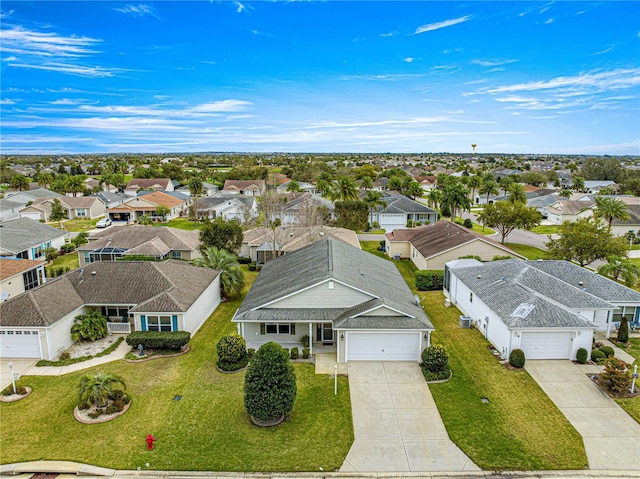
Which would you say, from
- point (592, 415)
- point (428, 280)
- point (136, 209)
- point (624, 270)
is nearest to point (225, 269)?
point (428, 280)

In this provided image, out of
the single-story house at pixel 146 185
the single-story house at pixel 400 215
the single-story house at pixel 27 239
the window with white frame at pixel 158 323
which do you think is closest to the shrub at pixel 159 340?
the window with white frame at pixel 158 323

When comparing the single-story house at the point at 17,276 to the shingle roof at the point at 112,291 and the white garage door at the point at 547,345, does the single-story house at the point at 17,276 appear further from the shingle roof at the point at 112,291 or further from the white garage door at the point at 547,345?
the white garage door at the point at 547,345

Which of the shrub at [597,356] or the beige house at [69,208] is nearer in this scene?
the shrub at [597,356]

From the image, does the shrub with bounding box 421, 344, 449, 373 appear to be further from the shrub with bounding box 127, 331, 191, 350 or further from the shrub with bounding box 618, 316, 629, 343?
the shrub with bounding box 127, 331, 191, 350

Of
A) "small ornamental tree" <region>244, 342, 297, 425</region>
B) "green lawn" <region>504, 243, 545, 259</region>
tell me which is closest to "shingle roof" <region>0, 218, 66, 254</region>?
"small ornamental tree" <region>244, 342, 297, 425</region>

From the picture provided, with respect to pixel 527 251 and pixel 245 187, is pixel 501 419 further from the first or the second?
pixel 245 187

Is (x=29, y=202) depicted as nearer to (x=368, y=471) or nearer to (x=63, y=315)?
(x=63, y=315)
